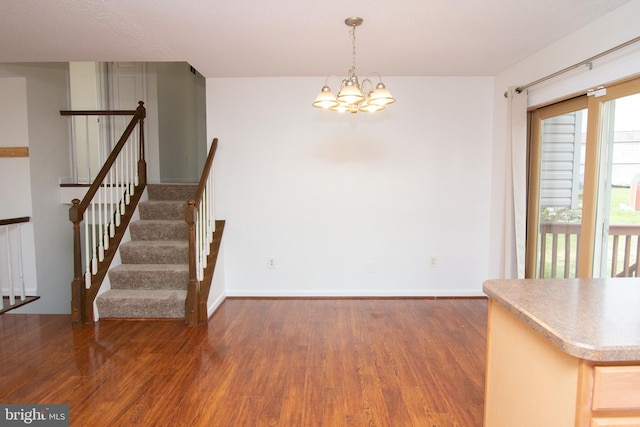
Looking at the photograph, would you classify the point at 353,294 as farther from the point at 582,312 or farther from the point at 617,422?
the point at 617,422

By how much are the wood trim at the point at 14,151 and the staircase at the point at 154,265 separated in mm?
1402

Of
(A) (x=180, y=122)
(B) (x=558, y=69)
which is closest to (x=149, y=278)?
(A) (x=180, y=122)

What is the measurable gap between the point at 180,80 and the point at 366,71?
358cm

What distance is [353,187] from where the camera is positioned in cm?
396

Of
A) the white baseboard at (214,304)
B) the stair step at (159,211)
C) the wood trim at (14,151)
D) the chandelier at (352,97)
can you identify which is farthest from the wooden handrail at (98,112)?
the chandelier at (352,97)

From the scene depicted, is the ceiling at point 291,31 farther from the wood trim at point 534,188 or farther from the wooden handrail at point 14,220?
the wooden handrail at point 14,220

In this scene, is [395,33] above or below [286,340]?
above

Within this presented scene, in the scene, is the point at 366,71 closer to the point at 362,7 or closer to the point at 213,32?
the point at 362,7

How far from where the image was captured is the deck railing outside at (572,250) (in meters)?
2.41

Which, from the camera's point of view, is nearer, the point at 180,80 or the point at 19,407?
the point at 19,407

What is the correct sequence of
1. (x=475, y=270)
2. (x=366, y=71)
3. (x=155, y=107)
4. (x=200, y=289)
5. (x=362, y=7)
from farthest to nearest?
(x=155, y=107) < (x=475, y=270) < (x=366, y=71) < (x=200, y=289) < (x=362, y=7)

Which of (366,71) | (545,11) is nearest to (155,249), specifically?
(366,71)

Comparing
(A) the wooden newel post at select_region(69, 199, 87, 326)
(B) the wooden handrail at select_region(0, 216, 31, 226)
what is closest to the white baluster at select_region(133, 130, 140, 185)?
(A) the wooden newel post at select_region(69, 199, 87, 326)

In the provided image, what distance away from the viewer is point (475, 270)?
4.04 meters
